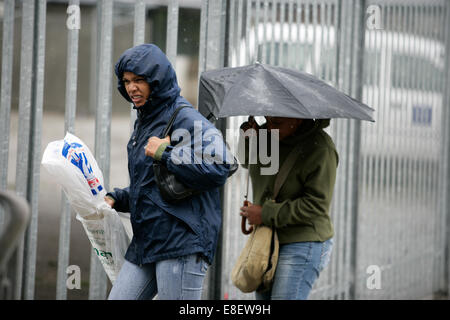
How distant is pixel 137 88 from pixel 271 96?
0.68 m

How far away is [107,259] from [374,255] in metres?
3.07

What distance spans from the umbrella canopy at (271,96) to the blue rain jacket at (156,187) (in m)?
0.23

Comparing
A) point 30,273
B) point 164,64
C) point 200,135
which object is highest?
point 164,64

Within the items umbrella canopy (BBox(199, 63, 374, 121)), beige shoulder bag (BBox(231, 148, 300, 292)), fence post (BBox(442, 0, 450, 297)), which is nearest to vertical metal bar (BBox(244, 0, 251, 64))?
umbrella canopy (BBox(199, 63, 374, 121))

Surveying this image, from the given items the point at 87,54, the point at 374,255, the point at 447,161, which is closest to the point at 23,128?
the point at 87,54

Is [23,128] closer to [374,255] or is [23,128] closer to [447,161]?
[374,255]

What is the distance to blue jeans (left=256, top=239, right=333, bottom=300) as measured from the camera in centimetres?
362

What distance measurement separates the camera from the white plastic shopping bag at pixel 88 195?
11.3ft

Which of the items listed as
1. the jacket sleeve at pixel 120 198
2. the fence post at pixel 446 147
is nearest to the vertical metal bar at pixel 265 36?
the jacket sleeve at pixel 120 198

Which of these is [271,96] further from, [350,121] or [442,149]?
[442,149]

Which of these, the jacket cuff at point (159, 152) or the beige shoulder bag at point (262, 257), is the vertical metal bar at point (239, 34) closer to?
the beige shoulder bag at point (262, 257)

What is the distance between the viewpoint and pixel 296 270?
3631 mm

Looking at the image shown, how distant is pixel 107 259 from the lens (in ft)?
12.0

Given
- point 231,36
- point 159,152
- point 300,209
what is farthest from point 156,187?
point 231,36
